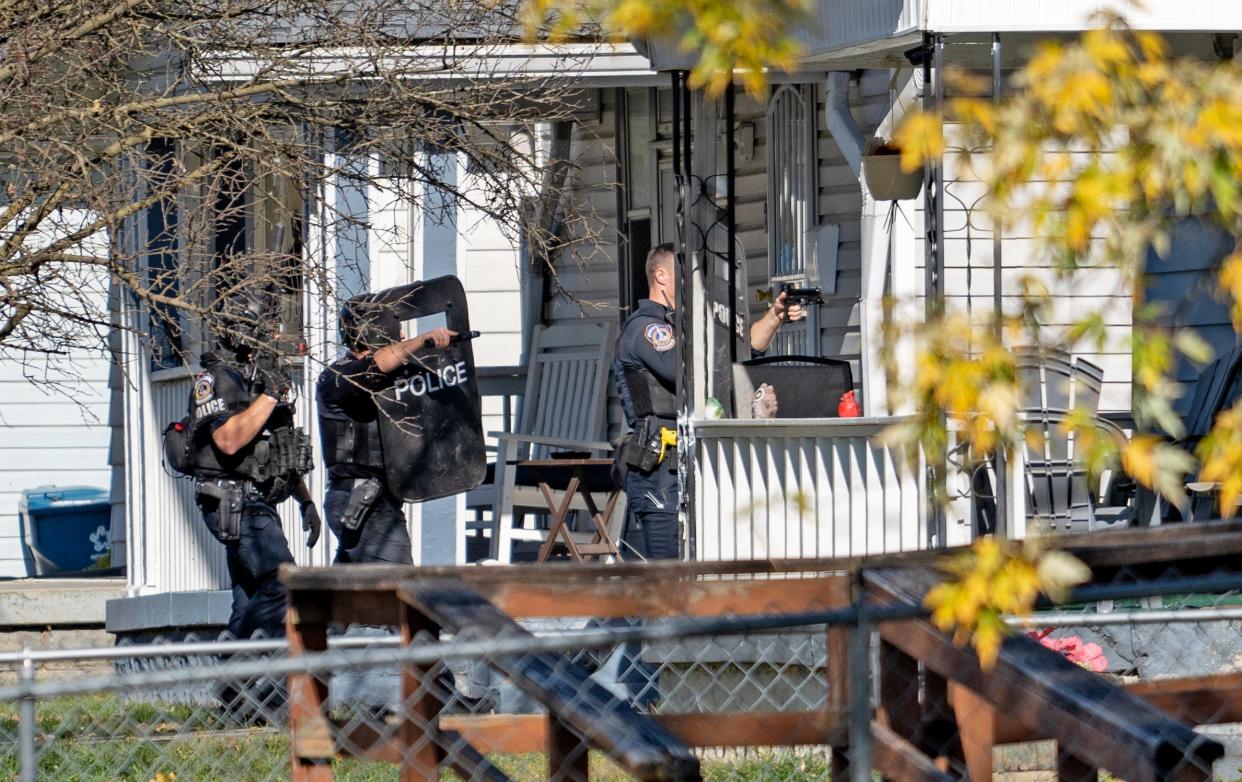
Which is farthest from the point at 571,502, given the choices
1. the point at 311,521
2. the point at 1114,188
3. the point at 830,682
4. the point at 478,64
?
the point at 1114,188

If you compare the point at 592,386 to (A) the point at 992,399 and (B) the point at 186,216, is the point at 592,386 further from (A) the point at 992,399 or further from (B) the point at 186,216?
(A) the point at 992,399

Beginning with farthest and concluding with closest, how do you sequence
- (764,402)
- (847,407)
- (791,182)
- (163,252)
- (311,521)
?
1. (791,182)
2. (311,521)
3. (847,407)
4. (764,402)
5. (163,252)

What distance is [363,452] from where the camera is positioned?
8438 mm

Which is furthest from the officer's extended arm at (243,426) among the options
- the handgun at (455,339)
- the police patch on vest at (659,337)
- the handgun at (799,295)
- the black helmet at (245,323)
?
the handgun at (799,295)

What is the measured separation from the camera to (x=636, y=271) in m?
12.0

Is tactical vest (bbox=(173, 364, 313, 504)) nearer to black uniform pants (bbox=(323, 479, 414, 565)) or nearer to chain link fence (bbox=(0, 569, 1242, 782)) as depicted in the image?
black uniform pants (bbox=(323, 479, 414, 565))

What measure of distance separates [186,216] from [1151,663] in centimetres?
437

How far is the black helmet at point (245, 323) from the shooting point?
6.66 metres

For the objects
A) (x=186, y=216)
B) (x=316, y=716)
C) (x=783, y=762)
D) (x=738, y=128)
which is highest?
(x=738, y=128)

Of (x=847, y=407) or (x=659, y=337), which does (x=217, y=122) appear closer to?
(x=659, y=337)

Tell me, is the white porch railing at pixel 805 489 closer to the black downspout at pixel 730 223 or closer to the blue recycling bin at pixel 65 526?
the black downspout at pixel 730 223

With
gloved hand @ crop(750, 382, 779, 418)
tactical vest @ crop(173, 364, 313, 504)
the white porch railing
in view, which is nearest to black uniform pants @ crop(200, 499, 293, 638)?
tactical vest @ crop(173, 364, 313, 504)

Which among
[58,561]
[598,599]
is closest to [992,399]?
[598,599]

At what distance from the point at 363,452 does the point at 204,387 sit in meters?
0.82
